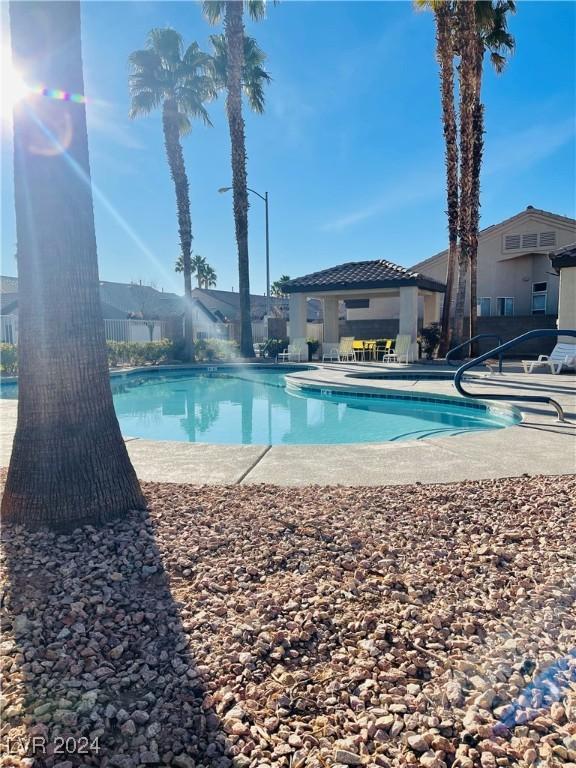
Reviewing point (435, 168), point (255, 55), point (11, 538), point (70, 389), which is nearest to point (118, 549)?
point (11, 538)

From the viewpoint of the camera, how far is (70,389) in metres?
3.25

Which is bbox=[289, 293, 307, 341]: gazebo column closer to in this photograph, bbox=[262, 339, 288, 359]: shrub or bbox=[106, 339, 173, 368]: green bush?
bbox=[262, 339, 288, 359]: shrub

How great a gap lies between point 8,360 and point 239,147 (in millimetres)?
12938

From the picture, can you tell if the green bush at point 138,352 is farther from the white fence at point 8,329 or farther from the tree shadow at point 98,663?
the tree shadow at point 98,663

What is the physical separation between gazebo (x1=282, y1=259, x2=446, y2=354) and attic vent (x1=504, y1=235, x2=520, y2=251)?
4116mm

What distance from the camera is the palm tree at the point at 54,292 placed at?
311 cm

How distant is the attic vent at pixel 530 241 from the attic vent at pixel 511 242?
0.87ft

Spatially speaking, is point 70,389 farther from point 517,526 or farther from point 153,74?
point 153,74

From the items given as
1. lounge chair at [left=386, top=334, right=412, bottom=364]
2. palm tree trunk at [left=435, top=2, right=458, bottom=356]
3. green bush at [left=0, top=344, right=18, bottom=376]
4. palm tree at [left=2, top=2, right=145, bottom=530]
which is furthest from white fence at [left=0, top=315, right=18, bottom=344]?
palm tree at [left=2, top=2, right=145, bottom=530]

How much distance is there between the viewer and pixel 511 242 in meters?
23.6

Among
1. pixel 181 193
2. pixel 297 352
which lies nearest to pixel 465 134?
pixel 297 352

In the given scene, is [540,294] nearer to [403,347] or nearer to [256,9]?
[403,347]

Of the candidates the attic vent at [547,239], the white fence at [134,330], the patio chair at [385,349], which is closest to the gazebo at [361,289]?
the patio chair at [385,349]

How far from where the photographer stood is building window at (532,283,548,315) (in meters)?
23.4
